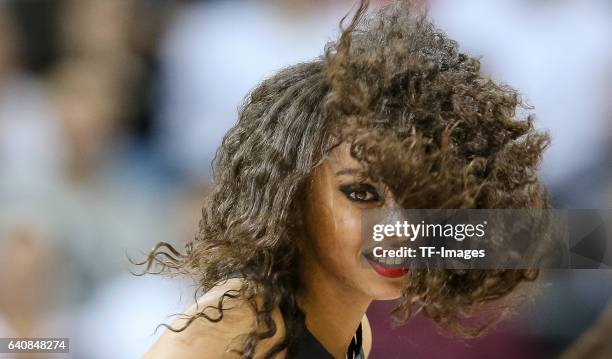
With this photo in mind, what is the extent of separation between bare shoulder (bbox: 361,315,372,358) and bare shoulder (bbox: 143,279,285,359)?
0.22m

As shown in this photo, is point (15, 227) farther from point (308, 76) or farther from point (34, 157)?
point (308, 76)

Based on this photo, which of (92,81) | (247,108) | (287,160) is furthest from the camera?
(92,81)

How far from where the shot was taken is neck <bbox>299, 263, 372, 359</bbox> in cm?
103

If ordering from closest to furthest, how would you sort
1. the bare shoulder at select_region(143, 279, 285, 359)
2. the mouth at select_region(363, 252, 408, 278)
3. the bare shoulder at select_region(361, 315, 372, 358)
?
1. the bare shoulder at select_region(143, 279, 285, 359)
2. the mouth at select_region(363, 252, 408, 278)
3. the bare shoulder at select_region(361, 315, 372, 358)

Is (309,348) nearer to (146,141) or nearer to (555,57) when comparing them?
(146,141)

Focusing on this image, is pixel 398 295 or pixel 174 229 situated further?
pixel 174 229

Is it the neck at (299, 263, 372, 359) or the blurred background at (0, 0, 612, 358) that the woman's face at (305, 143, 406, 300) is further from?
the blurred background at (0, 0, 612, 358)

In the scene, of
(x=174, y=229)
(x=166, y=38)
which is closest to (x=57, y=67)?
(x=166, y=38)

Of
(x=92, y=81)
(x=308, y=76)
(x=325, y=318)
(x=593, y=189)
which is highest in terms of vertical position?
(x=92, y=81)

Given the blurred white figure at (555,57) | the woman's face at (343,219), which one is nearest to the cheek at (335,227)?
the woman's face at (343,219)

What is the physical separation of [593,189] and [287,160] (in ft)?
1.64

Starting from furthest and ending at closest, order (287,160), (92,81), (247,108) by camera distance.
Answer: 1. (92,81)
2. (247,108)
3. (287,160)

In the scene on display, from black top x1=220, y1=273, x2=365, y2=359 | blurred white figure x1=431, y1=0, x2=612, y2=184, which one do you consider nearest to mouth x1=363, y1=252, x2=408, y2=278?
black top x1=220, y1=273, x2=365, y2=359

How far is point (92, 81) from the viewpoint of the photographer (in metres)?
1.19
